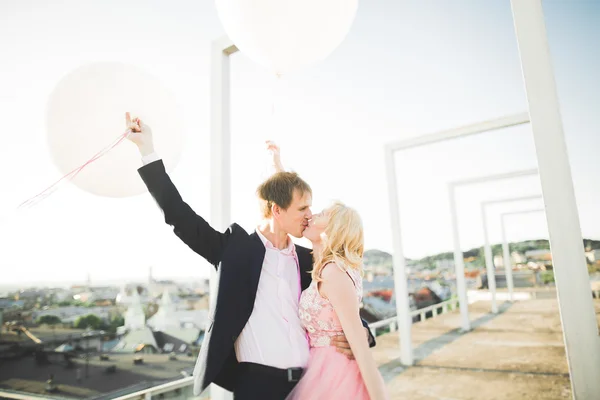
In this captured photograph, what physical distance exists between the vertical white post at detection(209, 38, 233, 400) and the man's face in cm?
42

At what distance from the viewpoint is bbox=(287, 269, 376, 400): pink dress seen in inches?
48.3

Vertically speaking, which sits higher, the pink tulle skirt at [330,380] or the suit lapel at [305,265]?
the suit lapel at [305,265]

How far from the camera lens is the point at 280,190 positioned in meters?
1.41

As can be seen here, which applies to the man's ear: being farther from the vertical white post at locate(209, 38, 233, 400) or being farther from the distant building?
the distant building

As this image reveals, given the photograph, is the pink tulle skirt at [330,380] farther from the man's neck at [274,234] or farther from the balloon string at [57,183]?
the balloon string at [57,183]

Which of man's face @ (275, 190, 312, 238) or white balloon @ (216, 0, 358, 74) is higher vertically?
white balloon @ (216, 0, 358, 74)

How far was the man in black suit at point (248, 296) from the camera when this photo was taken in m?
1.21

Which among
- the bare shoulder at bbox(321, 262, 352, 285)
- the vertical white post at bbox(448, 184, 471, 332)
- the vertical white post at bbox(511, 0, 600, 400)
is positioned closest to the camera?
the vertical white post at bbox(511, 0, 600, 400)

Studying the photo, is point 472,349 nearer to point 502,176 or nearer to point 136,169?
point 502,176

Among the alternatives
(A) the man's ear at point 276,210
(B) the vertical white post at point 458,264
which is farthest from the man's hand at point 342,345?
(B) the vertical white post at point 458,264

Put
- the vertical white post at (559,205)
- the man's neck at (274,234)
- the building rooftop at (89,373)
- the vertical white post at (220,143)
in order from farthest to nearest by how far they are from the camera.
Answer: the building rooftop at (89,373) → the vertical white post at (220,143) → the man's neck at (274,234) → the vertical white post at (559,205)

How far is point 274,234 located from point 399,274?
325cm

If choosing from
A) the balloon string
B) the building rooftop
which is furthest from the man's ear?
the building rooftop

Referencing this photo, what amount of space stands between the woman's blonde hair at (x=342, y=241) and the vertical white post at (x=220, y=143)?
0.60 metres
